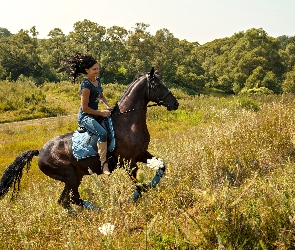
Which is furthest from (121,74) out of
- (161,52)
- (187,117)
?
(187,117)

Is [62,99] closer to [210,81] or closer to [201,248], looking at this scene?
[201,248]

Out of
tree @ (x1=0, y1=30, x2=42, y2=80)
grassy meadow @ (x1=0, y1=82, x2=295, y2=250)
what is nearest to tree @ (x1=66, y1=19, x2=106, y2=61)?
tree @ (x1=0, y1=30, x2=42, y2=80)

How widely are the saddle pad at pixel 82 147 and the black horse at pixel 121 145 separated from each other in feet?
0.41

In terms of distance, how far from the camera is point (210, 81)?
61.9 metres

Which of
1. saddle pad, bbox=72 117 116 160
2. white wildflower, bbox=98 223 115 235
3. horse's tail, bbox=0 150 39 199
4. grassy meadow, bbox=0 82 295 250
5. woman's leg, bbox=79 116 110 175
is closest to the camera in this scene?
white wildflower, bbox=98 223 115 235

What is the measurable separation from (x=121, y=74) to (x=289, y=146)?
42665mm

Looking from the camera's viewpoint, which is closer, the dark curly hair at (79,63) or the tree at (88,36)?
the dark curly hair at (79,63)

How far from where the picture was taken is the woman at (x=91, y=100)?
5.39 meters

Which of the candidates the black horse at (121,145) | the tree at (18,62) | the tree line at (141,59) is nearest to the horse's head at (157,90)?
the black horse at (121,145)

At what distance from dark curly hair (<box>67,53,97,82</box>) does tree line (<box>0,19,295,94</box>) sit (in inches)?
1418

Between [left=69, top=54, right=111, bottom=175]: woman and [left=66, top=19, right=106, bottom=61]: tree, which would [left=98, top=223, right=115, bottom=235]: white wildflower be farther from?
[left=66, top=19, right=106, bottom=61]: tree

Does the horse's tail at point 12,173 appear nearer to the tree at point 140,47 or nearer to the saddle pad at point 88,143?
the saddle pad at point 88,143

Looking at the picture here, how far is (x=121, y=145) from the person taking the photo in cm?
553

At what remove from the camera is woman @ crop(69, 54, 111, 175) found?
17.7 feet
